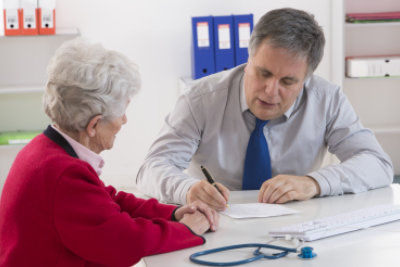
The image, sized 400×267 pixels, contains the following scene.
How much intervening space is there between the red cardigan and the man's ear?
0.30 feet

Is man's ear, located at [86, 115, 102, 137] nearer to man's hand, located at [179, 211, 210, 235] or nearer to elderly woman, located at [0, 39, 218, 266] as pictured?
elderly woman, located at [0, 39, 218, 266]

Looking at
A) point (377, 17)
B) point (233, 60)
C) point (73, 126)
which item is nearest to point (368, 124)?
point (377, 17)

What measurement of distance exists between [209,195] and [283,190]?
0.75ft

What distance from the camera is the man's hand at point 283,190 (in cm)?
184

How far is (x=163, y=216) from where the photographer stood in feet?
5.56

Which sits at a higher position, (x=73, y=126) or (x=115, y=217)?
(x=73, y=126)

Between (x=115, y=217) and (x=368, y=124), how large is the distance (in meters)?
3.78

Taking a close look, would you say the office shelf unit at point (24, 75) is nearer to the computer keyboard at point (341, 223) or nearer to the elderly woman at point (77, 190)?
the elderly woman at point (77, 190)

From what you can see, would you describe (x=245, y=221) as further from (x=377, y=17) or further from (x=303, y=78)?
(x=377, y=17)

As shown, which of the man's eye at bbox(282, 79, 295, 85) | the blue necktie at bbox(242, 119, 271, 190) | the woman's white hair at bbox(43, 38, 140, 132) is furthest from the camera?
the blue necktie at bbox(242, 119, 271, 190)

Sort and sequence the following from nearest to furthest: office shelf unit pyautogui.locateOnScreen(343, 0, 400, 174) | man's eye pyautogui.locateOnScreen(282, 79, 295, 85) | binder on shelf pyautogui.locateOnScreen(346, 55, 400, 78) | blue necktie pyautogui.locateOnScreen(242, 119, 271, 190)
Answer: man's eye pyautogui.locateOnScreen(282, 79, 295, 85)
blue necktie pyautogui.locateOnScreen(242, 119, 271, 190)
binder on shelf pyautogui.locateOnScreen(346, 55, 400, 78)
office shelf unit pyautogui.locateOnScreen(343, 0, 400, 174)

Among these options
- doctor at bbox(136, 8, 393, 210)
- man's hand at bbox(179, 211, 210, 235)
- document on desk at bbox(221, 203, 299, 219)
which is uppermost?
doctor at bbox(136, 8, 393, 210)

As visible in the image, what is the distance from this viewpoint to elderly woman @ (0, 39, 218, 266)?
138 centimetres

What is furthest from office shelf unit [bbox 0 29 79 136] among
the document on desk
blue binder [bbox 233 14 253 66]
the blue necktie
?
the document on desk
